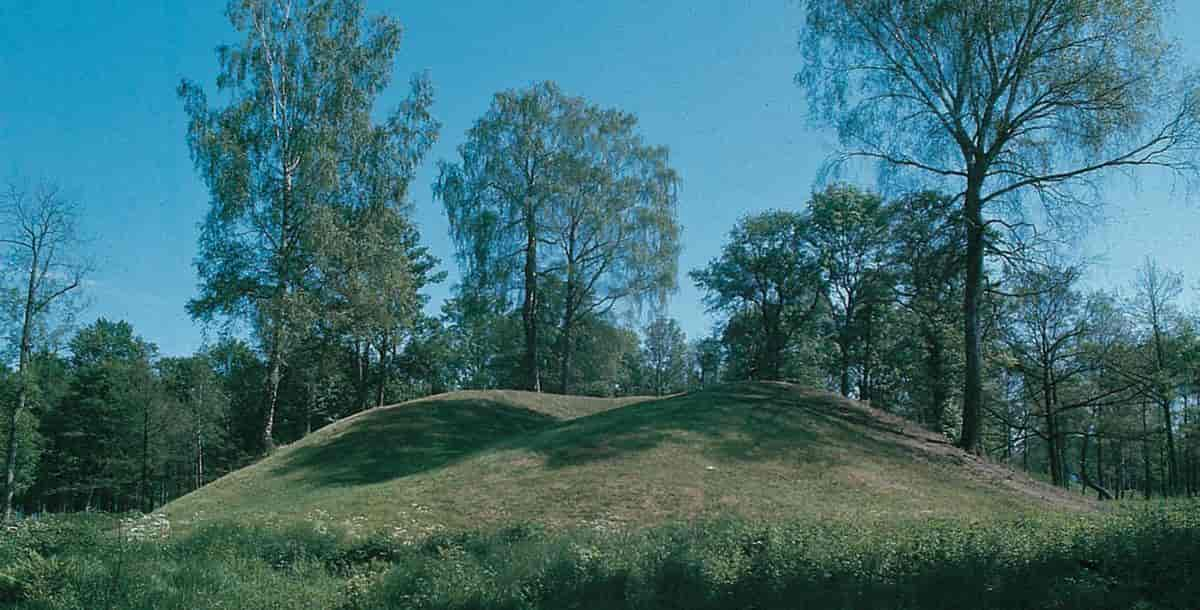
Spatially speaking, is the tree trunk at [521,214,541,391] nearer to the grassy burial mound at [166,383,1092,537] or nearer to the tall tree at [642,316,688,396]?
the grassy burial mound at [166,383,1092,537]

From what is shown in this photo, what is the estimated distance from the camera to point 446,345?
170 ft

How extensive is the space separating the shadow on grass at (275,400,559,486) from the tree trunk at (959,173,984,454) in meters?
13.2

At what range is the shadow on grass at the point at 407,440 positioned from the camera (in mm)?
19656

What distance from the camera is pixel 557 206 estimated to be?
3534cm

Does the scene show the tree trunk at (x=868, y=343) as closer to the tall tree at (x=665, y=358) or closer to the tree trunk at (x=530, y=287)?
the tree trunk at (x=530, y=287)

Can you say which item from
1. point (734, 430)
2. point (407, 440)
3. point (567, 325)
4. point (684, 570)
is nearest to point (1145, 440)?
point (734, 430)

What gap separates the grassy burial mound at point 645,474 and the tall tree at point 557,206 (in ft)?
39.9

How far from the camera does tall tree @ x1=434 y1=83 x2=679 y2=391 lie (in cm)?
3491

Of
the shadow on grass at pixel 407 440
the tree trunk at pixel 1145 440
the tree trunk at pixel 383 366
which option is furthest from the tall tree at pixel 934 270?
the tree trunk at pixel 383 366

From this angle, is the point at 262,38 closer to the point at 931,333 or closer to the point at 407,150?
the point at 407,150

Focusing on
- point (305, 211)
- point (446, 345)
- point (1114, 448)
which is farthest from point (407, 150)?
point (1114, 448)

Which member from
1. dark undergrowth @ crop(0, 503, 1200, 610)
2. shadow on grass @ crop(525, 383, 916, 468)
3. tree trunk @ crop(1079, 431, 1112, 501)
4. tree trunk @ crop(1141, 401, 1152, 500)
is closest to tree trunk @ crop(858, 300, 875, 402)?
tree trunk @ crop(1079, 431, 1112, 501)

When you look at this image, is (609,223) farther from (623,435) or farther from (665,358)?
(665,358)

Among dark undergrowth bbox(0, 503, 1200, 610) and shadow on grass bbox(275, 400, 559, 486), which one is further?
shadow on grass bbox(275, 400, 559, 486)
